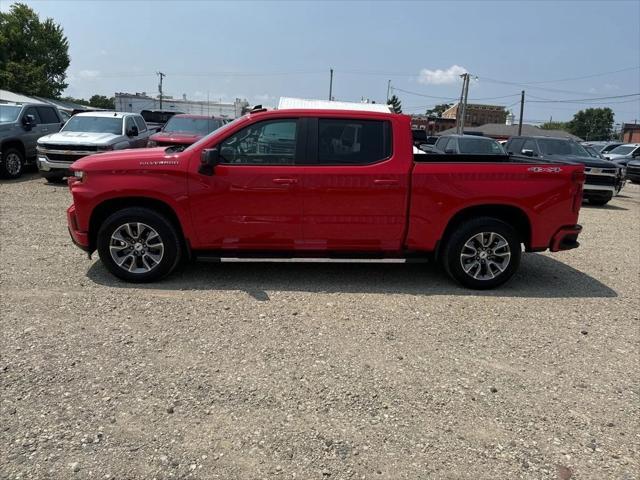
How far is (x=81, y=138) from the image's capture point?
12.1 meters

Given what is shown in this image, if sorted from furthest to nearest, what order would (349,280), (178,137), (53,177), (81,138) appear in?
1. (178,137)
2. (53,177)
3. (81,138)
4. (349,280)

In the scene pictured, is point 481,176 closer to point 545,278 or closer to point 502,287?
point 502,287

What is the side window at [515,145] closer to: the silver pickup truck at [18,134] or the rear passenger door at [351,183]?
the rear passenger door at [351,183]

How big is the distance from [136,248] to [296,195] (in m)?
1.79

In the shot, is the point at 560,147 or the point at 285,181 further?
the point at 560,147

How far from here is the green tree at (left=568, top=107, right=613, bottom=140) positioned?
125188 mm

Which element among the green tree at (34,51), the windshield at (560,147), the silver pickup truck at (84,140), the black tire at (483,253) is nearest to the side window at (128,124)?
the silver pickup truck at (84,140)

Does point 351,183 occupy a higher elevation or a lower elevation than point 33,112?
lower

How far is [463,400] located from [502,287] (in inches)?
107

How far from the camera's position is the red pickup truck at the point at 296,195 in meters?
5.28

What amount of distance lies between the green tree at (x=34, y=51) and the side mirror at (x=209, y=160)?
5974 centimetres

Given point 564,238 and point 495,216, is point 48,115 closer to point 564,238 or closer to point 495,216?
point 495,216

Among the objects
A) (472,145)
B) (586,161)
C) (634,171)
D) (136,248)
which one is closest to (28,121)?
(136,248)

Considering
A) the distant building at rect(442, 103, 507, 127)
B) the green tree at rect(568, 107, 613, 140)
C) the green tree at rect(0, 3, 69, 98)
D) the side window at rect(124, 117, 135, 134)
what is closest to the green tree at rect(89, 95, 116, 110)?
the green tree at rect(0, 3, 69, 98)
